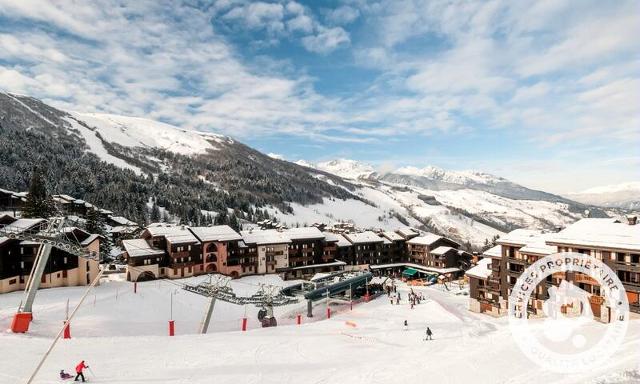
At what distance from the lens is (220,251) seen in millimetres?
87938

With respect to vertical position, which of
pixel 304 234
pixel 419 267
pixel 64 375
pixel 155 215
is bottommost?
pixel 419 267

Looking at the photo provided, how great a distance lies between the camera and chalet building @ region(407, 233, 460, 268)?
371 ft

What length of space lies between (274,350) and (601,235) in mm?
45973

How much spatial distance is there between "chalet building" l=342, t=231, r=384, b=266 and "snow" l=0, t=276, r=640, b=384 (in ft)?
190

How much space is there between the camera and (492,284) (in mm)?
65812

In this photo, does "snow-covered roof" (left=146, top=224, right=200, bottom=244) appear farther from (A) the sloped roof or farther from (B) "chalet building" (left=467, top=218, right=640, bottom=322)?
(A) the sloped roof

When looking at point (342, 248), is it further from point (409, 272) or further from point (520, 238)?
point (520, 238)

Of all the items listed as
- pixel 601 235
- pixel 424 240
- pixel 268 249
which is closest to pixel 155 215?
pixel 268 249

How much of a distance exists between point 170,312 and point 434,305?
41.6 m

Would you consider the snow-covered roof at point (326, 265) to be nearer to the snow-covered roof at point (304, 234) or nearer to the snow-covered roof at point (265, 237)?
the snow-covered roof at point (304, 234)

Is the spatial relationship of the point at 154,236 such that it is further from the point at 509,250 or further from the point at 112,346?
the point at 509,250

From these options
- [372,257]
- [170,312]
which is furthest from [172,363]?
[372,257]
